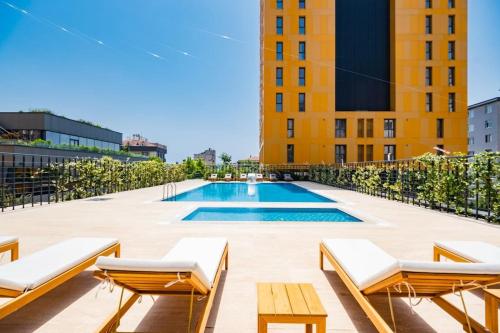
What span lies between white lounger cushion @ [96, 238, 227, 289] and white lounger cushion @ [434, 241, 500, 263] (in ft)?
8.40

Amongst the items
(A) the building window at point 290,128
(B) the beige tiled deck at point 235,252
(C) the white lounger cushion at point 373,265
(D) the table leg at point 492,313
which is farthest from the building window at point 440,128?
(D) the table leg at point 492,313

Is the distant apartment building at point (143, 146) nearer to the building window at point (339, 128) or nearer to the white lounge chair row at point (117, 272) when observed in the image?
the building window at point (339, 128)

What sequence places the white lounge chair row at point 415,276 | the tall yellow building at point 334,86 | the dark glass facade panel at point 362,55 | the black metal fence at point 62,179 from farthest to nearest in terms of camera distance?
the dark glass facade panel at point 362,55 → the tall yellow building at point 334,86 → the black metal fence at point 62,179 → the white lounge chair row at point 415,276

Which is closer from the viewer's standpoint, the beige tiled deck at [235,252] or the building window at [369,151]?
the beige tiled deck at [235,252]

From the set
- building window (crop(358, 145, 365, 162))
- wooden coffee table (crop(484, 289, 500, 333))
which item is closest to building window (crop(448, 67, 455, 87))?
building window (crop(358, 145, 365, 162))

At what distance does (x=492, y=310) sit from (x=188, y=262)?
2365mm

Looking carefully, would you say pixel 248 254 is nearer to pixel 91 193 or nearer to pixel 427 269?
pixel 427 269

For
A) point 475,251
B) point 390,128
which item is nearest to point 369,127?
→ point 390,128

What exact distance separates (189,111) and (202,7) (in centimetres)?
2894

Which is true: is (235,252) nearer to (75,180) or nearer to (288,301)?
(288,301)

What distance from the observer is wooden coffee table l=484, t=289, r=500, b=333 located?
85.8 inches

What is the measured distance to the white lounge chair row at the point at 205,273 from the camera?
1902 mm

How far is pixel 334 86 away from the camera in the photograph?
27.3 m

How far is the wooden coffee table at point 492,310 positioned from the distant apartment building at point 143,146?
205 ft
